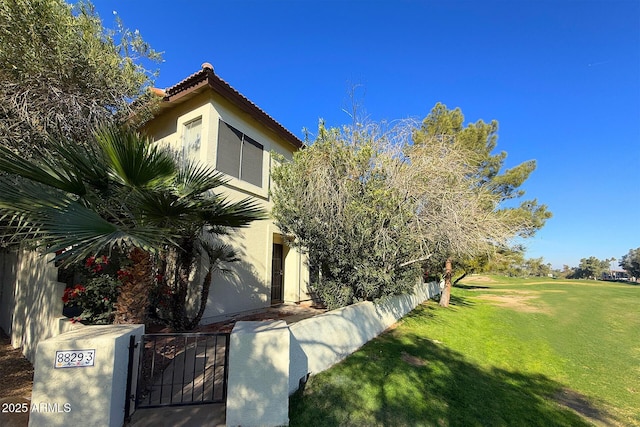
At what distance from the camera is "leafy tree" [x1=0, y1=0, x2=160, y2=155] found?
6.02 m

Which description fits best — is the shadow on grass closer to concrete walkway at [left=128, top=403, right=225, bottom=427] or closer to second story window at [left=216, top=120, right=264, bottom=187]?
concrete walkway at [left=128, top=403, right=225, bottom=427]

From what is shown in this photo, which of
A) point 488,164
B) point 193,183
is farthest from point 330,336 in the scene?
point 488,164

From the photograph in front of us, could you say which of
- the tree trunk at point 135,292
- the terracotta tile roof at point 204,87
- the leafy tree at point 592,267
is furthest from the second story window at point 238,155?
the leafy tree at point 592,267

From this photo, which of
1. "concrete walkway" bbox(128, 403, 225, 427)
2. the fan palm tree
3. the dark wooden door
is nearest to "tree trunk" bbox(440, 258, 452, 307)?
the dark wooden door

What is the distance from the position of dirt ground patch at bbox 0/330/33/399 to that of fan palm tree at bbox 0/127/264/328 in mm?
2417

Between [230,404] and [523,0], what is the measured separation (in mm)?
15305

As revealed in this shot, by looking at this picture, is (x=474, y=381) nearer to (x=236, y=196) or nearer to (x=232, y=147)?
(x=236, y=196)

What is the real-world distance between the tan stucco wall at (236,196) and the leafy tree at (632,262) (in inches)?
3788

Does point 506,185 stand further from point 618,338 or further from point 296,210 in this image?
point 296,210

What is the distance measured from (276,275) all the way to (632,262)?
98.9 meters

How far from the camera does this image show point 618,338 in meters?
12.1

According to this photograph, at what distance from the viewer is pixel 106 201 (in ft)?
15.8

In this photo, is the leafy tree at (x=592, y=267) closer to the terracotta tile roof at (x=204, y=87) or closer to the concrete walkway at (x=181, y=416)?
the terracotta tile roof at (x=204, y=87)

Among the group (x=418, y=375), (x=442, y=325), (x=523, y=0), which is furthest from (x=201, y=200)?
(x=523, y=0)
